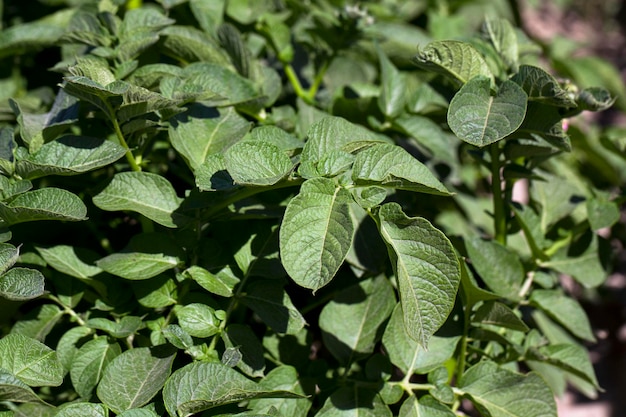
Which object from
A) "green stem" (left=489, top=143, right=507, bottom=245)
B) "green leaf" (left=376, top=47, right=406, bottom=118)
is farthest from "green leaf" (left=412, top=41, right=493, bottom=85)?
"green leaf" (left=376, top=47, right=406, bottom=118)

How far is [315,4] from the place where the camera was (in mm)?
1801

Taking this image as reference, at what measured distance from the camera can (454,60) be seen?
1061mm

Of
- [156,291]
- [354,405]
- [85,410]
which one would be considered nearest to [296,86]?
[156,291]

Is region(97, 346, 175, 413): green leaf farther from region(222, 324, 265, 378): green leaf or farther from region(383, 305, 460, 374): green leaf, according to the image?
region(383, 305, 460, 374): green leaf

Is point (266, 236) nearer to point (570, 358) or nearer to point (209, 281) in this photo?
point (209, 281)

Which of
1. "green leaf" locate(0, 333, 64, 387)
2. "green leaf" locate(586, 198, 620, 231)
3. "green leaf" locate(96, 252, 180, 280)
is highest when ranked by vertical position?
"green leaf" locate(96, 252, 180, 280)

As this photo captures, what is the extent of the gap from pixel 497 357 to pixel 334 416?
1.15ft

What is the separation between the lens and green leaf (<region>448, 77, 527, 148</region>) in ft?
3.07

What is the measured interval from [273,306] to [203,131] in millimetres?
311

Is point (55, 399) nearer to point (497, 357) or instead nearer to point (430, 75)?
point (497, 357)

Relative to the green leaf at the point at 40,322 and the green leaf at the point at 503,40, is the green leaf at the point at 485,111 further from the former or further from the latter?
the green leaf at the point at 40,322

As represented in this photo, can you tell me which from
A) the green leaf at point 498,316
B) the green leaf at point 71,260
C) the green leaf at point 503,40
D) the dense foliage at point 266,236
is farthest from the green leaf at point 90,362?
the green leaf at point 503,40

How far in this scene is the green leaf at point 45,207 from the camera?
906 mm

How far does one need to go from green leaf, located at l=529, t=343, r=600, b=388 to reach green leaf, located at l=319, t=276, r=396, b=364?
0.84 feet
